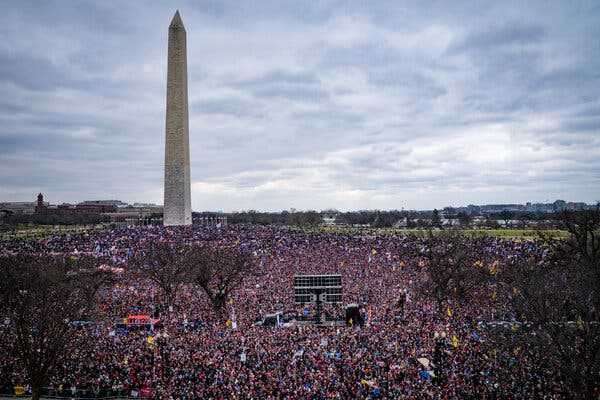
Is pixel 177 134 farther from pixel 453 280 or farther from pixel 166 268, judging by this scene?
pixel 453 280

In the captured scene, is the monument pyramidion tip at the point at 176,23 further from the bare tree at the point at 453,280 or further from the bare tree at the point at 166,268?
the bare tree at the point at 453,280

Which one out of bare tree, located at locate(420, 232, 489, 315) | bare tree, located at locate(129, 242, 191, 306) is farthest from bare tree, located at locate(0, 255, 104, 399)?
bare tree, located at locate(420, 232, 489, 315)

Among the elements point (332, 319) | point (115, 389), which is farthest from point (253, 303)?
point (115, 389)

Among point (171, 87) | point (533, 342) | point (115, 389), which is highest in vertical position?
point (171, 87)

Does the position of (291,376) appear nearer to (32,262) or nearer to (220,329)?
(220,329)

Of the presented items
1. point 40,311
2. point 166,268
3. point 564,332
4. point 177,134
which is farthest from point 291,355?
point 177,134

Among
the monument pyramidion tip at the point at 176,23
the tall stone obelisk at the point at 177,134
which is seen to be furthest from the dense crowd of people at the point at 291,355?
the monument pyramidion tip at the point at 176,23

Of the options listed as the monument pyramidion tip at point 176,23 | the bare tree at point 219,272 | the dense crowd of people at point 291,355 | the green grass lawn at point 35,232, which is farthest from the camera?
the green grass lawn at point 35,232
